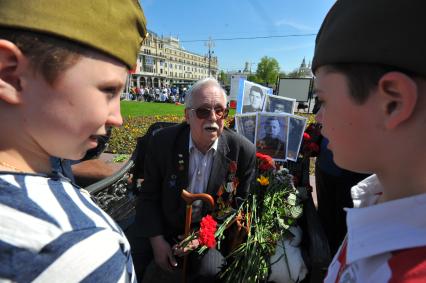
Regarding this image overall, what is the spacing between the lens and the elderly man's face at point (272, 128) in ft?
8.57

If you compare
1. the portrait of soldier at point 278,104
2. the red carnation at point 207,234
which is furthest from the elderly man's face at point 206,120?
the portrait of soldier at point 278,104

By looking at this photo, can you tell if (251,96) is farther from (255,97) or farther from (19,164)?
(19,164)

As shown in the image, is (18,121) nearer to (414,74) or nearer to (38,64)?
(38,64)

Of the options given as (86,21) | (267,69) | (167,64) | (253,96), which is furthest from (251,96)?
(167,64)

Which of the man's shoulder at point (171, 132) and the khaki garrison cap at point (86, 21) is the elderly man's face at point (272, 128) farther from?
the khaki garrison cap at point (86, 21)

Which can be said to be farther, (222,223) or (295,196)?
(295,196)

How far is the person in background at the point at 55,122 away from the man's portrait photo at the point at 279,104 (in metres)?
2.65

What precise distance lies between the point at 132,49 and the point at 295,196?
173cm

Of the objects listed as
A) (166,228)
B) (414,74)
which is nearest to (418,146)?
(414,74)

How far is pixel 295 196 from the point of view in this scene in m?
2.12

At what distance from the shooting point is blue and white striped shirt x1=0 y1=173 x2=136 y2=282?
584 millimetres

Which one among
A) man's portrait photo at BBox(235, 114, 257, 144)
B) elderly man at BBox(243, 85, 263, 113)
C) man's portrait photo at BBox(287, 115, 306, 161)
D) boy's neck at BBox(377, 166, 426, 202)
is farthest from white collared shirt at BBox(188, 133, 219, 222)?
boy's neck at BBox(377, 166, 426, 202)

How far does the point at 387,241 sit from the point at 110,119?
0.81 m

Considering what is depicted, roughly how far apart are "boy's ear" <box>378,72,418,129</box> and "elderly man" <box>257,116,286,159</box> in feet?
6.36
